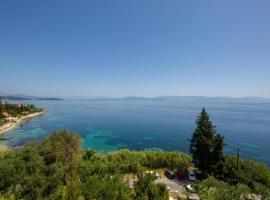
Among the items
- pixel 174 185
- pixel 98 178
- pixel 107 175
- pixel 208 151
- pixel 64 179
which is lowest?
pixel 174 185

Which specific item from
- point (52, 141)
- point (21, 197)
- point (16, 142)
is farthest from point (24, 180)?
point (16, 142)

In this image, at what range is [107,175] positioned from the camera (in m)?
21.3

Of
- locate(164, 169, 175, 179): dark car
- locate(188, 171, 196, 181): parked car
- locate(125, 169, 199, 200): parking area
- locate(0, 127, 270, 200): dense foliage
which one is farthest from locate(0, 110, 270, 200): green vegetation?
locate(164, 169, 175, 179): dark car

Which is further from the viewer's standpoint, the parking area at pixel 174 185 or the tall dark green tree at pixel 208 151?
the tall dark green tree at pixel 208 151

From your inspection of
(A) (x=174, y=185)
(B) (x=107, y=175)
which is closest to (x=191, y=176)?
(A) (x=174, y=185)

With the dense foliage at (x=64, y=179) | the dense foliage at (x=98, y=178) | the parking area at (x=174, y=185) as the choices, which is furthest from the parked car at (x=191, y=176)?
the dense foliage at (x=64, y=179)

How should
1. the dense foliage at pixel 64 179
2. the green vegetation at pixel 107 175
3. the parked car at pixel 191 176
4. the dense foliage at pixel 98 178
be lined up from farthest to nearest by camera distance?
the parked car at pixel 191 176
the dense foliage at pixel 64 179
the green vegetation at pixel 107 175
the dense foliage at pixel 98 178

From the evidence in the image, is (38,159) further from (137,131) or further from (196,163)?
(137,131)

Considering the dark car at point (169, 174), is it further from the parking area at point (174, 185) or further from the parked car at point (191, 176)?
the parked car at point (191, 176)

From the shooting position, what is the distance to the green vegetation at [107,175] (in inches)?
610

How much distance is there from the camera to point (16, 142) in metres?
Result: 53.3

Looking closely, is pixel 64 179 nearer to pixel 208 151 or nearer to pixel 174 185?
pixel 174 185

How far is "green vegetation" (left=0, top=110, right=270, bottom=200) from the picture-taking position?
50.9 feet

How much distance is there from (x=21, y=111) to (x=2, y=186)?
3972 inches
